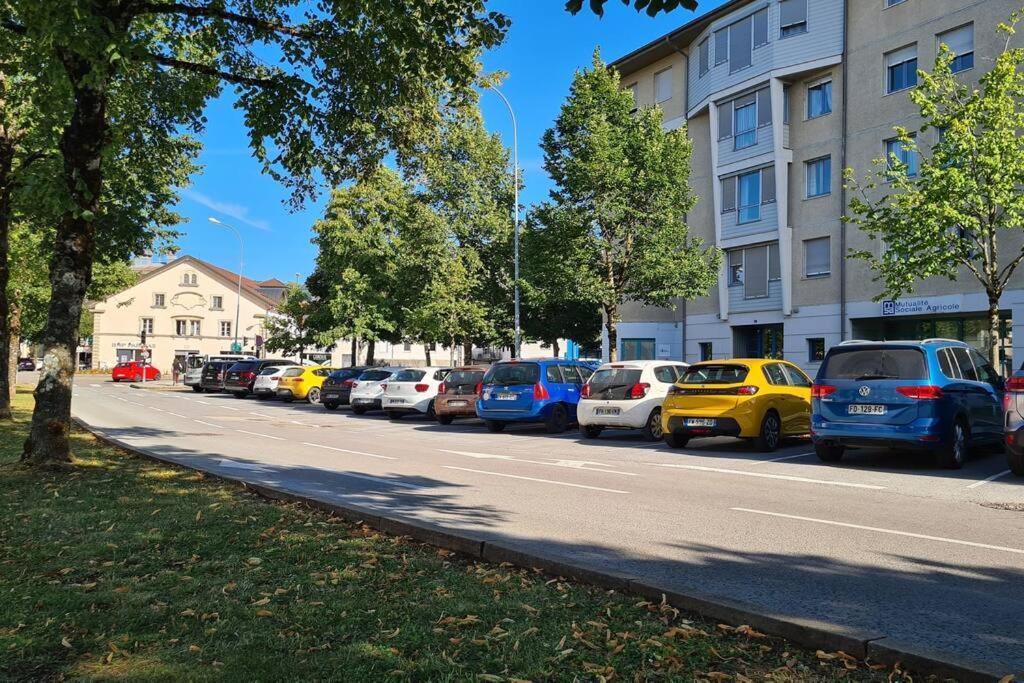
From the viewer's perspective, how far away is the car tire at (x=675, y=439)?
14859 millimetres

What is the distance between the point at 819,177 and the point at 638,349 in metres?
11.8

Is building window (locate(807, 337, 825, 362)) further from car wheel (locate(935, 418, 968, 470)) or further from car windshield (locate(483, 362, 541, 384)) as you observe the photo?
car wheel (locate(935, 418, 968, 470))

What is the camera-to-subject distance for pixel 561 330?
5038 centimetres

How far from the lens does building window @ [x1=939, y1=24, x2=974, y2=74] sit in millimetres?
24562

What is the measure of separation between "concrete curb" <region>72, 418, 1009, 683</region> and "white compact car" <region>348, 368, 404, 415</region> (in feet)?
65.8

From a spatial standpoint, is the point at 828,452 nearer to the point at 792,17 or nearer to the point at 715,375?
the point at 715,375

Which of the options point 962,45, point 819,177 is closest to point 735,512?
point 962,45

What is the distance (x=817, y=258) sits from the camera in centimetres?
2948

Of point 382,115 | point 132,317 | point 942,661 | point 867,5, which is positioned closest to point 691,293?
point 867,5

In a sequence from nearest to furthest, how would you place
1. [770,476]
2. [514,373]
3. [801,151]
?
[770,476] < [514,373] < [801,151]

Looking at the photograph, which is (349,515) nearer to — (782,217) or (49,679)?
(49,679)

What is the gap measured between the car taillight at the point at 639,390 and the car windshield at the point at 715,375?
6.38ft

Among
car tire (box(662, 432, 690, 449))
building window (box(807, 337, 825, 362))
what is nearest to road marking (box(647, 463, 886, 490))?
car tire (box(662, 432, 690, 449))

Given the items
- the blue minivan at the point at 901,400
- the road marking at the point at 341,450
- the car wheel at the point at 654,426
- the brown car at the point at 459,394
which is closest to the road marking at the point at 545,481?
the road marking at the point at 341,450
